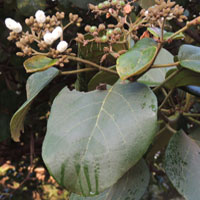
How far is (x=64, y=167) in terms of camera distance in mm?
433

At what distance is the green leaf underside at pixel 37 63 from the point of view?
1.51ft

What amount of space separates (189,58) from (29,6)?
656 millimetres

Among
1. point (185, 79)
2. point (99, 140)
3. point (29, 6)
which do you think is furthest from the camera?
point (29, 6)

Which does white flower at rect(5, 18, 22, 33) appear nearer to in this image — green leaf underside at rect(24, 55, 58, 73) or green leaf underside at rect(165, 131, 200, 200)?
green leaf underside at rect(24, 55, 58, 73)

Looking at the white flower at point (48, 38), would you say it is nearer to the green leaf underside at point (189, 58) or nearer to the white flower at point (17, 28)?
the white flower at point (17, 28)

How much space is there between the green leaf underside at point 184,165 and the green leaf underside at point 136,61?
0.21 meters

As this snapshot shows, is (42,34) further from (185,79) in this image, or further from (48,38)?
(185,79)

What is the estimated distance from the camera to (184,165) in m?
0.58

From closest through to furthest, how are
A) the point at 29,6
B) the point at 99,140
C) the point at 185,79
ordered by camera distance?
the point at 99,140, the point at 185,79, the point at 29,6

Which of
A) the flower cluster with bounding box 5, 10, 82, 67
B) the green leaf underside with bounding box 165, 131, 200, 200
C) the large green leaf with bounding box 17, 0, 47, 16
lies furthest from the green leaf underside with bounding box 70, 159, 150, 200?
the large green leaf with bounding box 17, 0, 47, 16

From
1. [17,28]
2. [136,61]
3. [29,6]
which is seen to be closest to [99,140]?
[136,61]

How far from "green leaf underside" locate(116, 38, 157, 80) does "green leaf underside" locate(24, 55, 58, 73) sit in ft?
0.35

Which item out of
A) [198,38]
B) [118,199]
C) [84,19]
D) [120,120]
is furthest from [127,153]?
[198,38]

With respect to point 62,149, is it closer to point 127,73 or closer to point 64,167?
point 64,167
